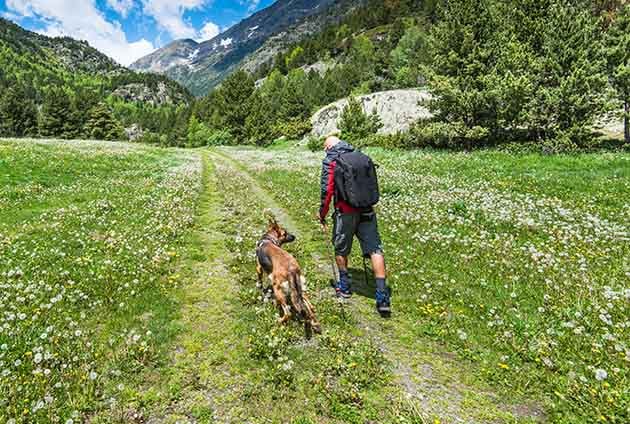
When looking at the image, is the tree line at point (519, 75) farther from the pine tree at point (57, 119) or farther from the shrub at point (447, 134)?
the pine tree at point (57, 119)

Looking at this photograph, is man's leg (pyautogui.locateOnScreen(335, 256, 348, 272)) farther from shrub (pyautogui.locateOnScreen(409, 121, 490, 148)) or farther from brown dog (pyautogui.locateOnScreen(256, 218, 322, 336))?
shrub (pyautogui.locateOnScreen(409, 121, 490, 148))

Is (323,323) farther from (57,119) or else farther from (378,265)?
(57,119)

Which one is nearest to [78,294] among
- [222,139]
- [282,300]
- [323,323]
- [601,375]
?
[282,300]

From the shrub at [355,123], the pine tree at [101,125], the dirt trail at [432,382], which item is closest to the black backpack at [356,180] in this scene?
the dirt trail at [432,382]

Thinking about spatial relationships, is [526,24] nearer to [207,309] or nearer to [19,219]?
[207,309]

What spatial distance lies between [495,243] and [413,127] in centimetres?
2866

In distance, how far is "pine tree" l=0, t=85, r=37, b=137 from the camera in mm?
91688

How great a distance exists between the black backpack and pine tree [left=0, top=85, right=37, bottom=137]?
397 ft

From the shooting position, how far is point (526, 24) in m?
30.7

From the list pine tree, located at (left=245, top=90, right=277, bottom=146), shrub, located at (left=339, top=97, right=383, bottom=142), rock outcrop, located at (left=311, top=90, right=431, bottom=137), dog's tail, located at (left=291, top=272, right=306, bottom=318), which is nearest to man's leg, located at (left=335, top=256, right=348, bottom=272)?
dog's tail, located at (left=291, top=272, right=306, bottom=318)

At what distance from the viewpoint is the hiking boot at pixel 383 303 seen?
692 centimetres

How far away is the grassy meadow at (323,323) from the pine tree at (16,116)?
108 meters

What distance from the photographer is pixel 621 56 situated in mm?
27750

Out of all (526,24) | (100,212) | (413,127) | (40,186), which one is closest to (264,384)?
(100,212)
